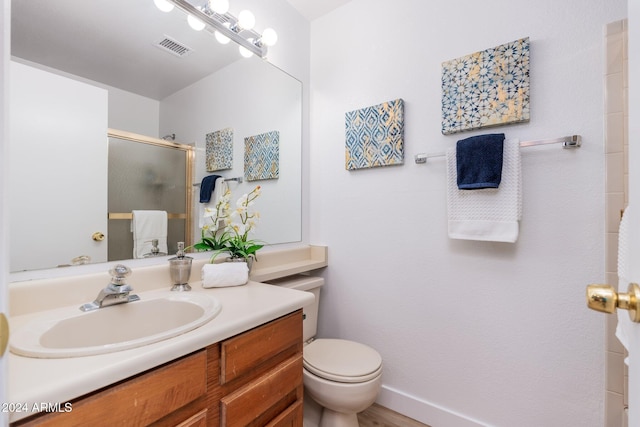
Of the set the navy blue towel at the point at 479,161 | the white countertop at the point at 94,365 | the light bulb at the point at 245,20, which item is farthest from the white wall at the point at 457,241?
the white countertop at the point at 94,365

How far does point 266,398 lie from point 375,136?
133cm

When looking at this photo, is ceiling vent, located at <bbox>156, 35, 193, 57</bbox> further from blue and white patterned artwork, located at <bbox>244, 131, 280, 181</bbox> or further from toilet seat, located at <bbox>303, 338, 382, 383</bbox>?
toilet seat, located at <bbox>303, 338, 382, 383</bbox>

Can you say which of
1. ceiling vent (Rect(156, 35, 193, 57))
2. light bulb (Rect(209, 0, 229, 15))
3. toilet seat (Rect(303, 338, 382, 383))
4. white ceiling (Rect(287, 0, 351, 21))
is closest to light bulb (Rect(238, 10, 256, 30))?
light bulb (Rect(209, 0, 229, 15))

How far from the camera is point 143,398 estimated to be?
24.2 inches

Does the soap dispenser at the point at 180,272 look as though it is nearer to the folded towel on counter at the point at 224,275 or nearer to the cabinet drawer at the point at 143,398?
the folded towel on counter at the point at 224,275

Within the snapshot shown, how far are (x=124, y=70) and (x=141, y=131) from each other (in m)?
0.24

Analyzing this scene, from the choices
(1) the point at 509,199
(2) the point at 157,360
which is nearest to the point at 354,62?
(1) the point at 509,199

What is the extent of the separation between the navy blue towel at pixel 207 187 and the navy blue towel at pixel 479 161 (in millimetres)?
1157

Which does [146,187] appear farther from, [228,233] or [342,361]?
[342,361]

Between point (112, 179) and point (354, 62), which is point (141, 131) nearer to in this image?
point (112, 179)

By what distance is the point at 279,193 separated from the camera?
1797 millimetres

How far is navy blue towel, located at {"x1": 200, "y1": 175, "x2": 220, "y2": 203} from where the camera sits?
1.38 metres

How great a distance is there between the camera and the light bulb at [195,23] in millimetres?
1329

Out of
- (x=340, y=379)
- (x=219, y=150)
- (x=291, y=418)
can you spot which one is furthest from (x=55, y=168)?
(x=340, y=379)
